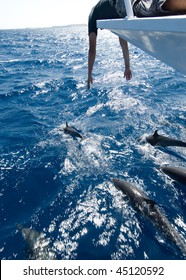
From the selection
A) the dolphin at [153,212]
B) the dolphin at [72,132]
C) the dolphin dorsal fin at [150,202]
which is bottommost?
the dolphin at [72,132]

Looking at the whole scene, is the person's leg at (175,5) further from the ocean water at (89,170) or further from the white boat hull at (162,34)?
the ocean water at (89,170)

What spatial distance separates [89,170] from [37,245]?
8.83 feet

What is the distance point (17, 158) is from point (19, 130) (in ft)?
Result: 7.67

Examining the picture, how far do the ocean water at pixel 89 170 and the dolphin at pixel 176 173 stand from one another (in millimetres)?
147

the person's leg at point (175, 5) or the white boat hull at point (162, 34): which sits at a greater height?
the person's leg at point (175, 5)

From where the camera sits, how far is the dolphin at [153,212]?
4745mm

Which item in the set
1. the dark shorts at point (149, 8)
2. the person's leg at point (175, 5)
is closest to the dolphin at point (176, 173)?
the dark shorts at point (149, 8)

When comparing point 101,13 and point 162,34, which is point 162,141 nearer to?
point 101,13

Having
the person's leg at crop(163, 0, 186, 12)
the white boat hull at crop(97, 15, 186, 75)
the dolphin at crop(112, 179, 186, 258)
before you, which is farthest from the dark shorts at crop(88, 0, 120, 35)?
the dolphin at crop(112, 179, 186, 258)

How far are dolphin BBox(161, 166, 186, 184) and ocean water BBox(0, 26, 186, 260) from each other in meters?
0.15

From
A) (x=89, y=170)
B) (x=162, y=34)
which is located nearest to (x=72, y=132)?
(x=89, y=170)
